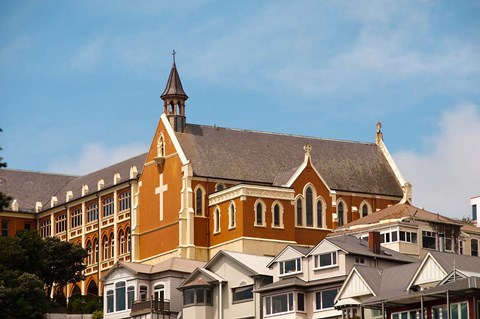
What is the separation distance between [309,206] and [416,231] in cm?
1852

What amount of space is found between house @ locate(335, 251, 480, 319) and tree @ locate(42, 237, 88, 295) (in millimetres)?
50390

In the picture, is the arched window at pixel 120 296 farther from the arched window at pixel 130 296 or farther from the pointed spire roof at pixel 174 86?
the pointed spire roof at pixel 174 86

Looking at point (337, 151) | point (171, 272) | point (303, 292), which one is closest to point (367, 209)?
point (337, 151)

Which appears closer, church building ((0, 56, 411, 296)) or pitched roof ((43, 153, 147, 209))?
church building ((0, 56, 411, 296))

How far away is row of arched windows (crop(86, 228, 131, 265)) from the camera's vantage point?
169 m

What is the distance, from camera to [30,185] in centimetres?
19275

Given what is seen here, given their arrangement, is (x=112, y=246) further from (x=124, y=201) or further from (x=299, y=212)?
(x=299, y=212)

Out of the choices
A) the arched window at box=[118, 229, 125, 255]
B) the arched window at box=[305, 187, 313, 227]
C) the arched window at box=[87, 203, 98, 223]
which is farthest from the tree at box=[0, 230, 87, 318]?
the arched window at box=[305, 187, 313, 227]

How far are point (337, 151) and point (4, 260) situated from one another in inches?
1499

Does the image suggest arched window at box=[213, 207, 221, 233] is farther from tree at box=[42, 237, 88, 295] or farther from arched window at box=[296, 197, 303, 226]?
tree at box=[42, 237, 88, 295]

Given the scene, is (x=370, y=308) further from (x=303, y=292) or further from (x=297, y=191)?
(x=297, y=191)

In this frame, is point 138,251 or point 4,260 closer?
point 4,260

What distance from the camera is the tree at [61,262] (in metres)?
157

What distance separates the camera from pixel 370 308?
110 metres
